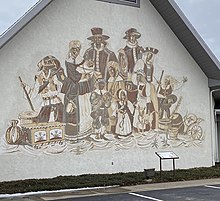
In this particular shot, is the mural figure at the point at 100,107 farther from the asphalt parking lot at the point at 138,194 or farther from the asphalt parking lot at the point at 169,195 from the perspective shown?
the asphalt parking lot at the point at 169,195

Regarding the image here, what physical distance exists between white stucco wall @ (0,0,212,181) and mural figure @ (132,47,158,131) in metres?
0.49

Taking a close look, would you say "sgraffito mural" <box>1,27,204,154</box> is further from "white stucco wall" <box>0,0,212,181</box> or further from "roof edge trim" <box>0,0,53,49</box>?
"roof edge trim" <box>0,0,53,49</box>

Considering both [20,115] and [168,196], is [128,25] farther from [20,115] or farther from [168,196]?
[168,196]

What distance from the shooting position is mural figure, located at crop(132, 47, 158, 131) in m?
17.2

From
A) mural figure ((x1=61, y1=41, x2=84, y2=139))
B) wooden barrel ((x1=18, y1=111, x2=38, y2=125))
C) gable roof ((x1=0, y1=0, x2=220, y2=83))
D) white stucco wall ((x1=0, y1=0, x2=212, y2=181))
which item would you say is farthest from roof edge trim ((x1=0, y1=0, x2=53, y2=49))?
gable roof ((x1=0, y1=0, x2=220, y2=83))

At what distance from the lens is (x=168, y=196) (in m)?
10.9

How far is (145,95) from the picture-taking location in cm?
1738

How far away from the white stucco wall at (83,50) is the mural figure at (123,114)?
0.87m

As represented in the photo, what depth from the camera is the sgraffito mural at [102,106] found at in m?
15.0

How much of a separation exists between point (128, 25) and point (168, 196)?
344 inches

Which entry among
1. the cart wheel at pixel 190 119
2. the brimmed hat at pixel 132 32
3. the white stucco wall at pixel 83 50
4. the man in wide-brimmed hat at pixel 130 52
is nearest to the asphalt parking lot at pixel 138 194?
the white stucco wall at pixel 83 50

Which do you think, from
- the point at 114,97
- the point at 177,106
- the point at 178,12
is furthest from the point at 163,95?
the point at 178,12

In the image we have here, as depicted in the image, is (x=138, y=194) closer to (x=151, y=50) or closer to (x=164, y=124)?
(x=164, y=124)

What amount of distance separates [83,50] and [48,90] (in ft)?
7.36
